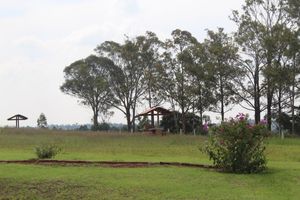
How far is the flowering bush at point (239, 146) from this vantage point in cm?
1506

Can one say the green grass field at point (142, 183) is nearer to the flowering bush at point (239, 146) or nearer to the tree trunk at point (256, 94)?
the flowering bush at point (239, 146)

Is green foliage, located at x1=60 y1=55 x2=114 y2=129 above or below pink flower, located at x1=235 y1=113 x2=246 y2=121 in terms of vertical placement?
above

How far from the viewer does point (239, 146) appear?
593 inches

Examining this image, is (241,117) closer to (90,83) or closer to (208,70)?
(208,70)

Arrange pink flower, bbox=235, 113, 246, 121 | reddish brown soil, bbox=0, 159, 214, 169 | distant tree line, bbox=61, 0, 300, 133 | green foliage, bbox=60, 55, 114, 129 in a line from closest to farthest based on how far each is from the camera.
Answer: pink flower, bbox=235, 113, 246, 121
reddish brown soil, bbox=0, 159, 214, 169
distant tree line, bbox=61, 0, 300, 133
green foliage, bbox=60, 55, 114, 129

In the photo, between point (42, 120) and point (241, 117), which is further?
point (42, 120)

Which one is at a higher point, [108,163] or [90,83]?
[90,83]

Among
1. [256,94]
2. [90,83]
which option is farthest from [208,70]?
[90,83]

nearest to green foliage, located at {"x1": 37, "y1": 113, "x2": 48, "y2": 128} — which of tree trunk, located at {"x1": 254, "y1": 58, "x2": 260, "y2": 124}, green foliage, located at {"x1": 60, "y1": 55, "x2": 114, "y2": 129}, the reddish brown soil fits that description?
green foliage, located at {"x1": 60, "y1": 55, "x2": 114, "y2": 129}

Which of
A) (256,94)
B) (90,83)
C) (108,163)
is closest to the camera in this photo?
(108,163)

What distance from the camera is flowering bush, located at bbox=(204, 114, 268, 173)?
15.1 m

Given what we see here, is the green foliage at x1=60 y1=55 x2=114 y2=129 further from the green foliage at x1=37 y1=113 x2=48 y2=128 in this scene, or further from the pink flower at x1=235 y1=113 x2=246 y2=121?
the pink flower at x1=235 y1=113 x2=246 y2=121

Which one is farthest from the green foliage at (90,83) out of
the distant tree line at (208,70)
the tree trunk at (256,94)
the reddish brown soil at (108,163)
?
the reddish brown soil at (108,163)

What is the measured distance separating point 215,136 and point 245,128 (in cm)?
100
